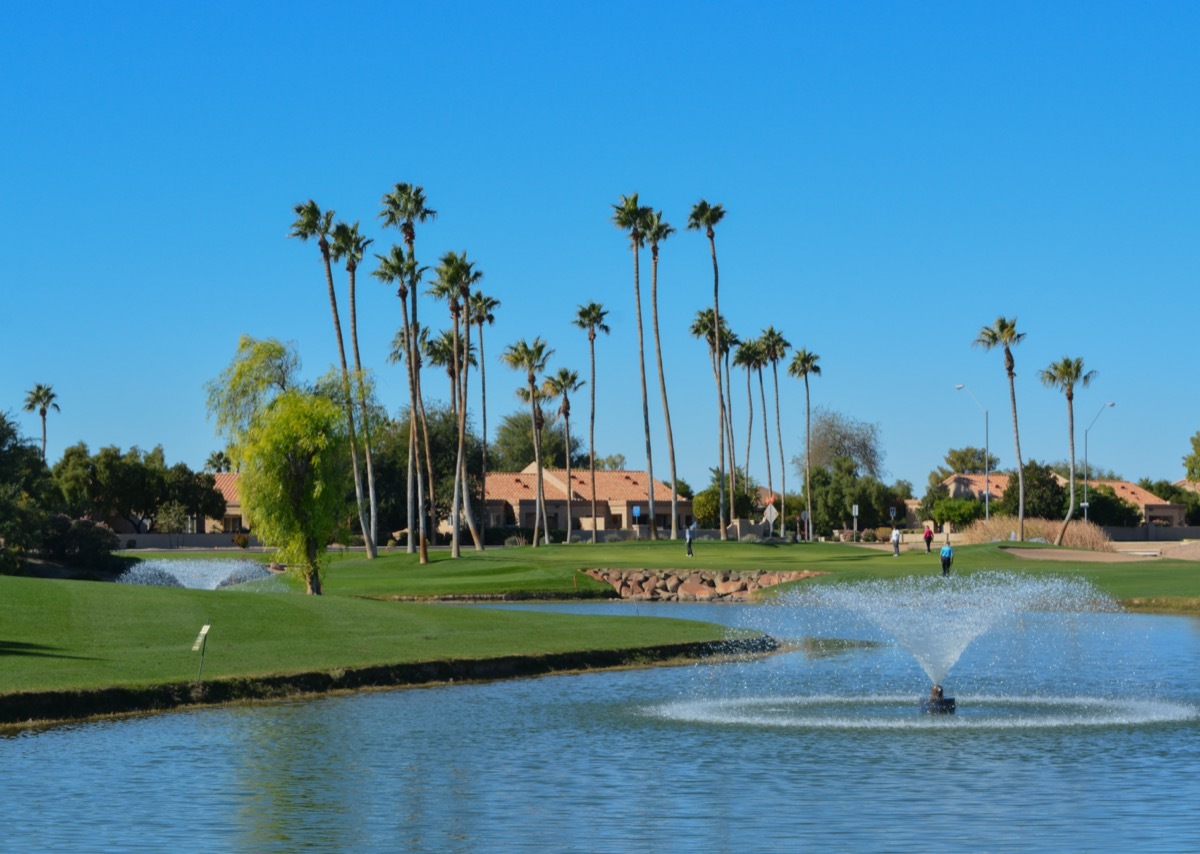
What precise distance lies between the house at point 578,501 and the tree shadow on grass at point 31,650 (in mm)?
111464

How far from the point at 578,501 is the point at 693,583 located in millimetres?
80595

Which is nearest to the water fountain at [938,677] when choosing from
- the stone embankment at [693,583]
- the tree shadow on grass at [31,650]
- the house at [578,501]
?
the tree shadow on grass at [31,650]

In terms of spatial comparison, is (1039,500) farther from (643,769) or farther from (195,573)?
(643,769)

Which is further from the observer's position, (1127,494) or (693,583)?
(1127,494)

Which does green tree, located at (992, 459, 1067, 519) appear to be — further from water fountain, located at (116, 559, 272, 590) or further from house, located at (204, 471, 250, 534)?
water fountain, located at (116, 559, 272, 590)

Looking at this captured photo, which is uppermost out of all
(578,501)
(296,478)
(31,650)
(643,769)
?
(578,501)

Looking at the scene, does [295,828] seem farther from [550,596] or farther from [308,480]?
[550,596]

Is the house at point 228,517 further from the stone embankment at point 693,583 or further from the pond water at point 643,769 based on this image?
the pond water at point 643,769

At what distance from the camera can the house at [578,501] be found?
145m

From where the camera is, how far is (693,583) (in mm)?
65500

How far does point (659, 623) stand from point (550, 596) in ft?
69.3

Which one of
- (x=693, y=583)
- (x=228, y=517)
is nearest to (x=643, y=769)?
(x=693, y=583)

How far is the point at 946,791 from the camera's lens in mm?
16484

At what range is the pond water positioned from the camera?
1439cm
